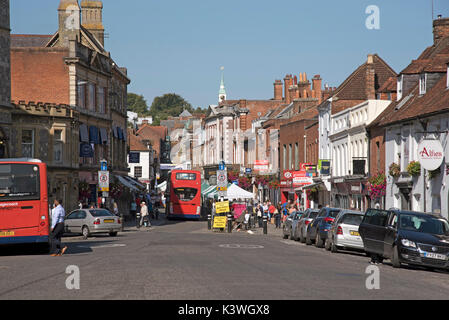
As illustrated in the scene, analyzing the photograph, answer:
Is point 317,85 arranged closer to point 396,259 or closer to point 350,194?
point 350,194

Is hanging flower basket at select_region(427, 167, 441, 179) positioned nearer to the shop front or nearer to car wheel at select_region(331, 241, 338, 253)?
car wheel at select_region(331, 241, 338, 253)

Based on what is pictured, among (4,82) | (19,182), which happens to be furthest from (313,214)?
(4,82)

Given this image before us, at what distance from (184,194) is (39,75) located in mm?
15085

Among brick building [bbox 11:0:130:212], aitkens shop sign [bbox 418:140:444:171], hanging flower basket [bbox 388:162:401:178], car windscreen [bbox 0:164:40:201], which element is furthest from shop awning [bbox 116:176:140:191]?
car windscreen [bbox 0:164:40:201]

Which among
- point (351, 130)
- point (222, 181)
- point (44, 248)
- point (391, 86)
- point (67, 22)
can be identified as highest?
point (67, 22)

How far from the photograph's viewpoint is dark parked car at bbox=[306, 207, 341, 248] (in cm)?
3234

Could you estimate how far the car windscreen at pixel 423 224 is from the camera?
22.8 meters

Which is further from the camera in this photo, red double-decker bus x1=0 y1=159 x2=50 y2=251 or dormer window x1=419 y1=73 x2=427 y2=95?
dormer window x1=419 y1=73 x2=427 y2=95

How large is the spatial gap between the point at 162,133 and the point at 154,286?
143202 millimetres

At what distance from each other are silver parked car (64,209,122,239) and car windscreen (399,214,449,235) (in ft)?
67.1

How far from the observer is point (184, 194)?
67438 millimetres
